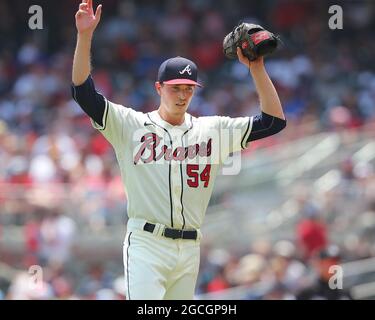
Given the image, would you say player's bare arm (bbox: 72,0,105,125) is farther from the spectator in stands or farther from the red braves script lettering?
the spectator in stands

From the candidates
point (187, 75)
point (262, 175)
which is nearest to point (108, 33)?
point (262, 175)

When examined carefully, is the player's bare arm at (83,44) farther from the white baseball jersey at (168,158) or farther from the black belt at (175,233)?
the black belt at (175,233)

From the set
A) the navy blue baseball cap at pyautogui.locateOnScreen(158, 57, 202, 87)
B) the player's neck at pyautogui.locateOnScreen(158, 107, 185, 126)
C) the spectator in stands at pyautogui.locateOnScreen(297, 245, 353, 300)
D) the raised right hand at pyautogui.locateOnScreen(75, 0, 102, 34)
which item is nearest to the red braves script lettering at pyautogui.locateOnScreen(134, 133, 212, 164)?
the player's neck at pyautogui.locateOnScreen(158, 107, 185, 126)

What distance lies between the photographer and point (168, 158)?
19.2 feet

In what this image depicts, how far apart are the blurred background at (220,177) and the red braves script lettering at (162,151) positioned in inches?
95.6

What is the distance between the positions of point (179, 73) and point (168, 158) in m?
0.50

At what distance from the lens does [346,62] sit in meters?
15.9

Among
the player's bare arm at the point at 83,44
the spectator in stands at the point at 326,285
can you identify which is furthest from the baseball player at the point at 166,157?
the spectator in stands at the point at 326,285

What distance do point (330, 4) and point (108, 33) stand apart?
12.5ft

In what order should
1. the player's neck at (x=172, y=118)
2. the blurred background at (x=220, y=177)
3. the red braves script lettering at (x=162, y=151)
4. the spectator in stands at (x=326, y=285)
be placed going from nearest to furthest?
the red braves script lettering at (x=162, y=151) < the player's neck at (x=172, y=118) < the spectator in stands at (x=326, y=285) < the blurred background at (x=220, y=177)

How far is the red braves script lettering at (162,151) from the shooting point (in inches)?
229

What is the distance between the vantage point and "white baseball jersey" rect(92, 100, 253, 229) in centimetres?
577
